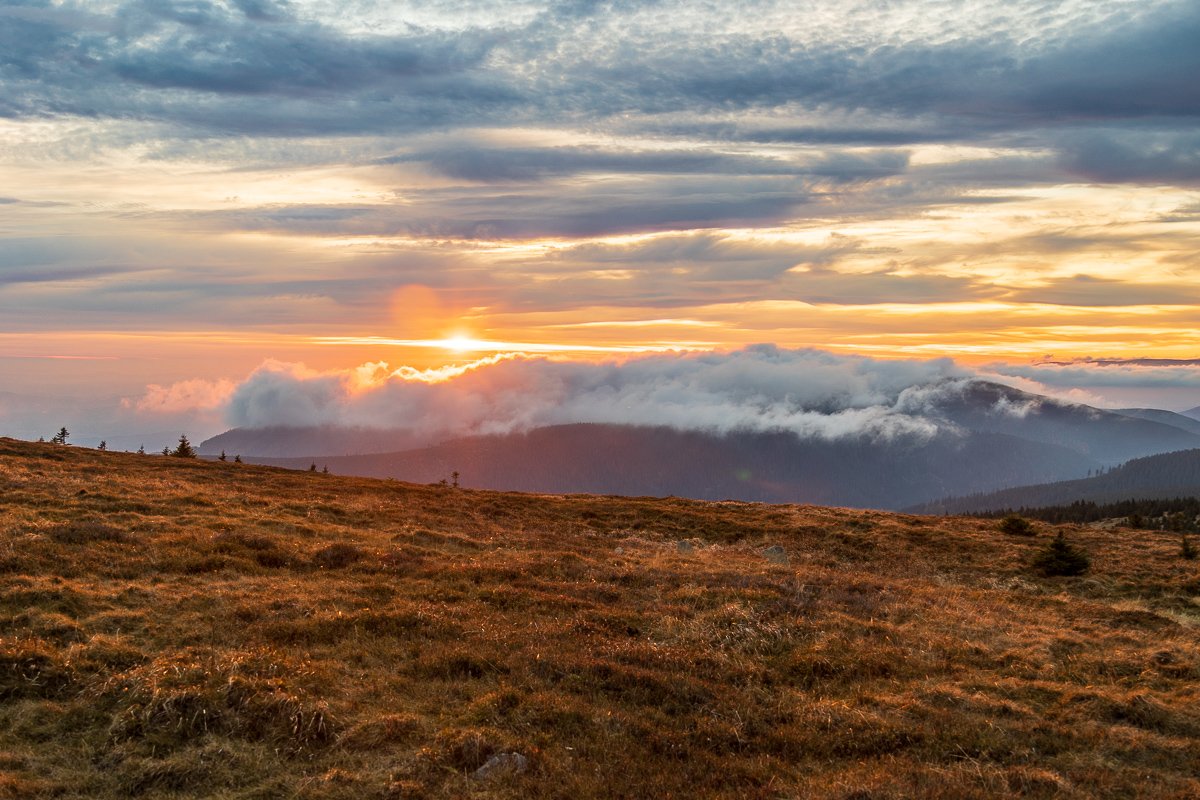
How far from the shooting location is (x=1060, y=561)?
33.6m

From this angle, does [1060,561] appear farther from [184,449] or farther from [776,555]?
[184,449]

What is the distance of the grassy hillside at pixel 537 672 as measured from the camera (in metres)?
11.9

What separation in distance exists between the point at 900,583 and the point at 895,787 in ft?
64.2

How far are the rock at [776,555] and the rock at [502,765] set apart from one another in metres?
24.2

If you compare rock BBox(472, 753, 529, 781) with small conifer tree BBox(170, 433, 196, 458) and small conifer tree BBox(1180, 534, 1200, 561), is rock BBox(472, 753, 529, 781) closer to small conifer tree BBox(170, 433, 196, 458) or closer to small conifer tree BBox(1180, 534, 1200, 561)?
small conifer tree BBox(1180, 534, 1200, 561)

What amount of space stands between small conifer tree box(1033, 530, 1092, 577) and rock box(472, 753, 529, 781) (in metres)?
31.2

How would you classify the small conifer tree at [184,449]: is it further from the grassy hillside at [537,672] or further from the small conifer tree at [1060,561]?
the small conifer tree at [1060,561]

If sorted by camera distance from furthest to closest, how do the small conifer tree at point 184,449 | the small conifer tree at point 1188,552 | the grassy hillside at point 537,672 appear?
the small conifer tree at point 184,449
the small conifer tree at point 1188,552
the grassy hillside at point 537,672

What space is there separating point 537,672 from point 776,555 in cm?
2224

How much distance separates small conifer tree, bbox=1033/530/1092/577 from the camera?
33403 mm

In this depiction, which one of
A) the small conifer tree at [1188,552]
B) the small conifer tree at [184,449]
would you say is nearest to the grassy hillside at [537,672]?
the small conifer tree at [1188,552]

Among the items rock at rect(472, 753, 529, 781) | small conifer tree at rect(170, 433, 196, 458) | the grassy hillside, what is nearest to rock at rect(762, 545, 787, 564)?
the grassy hillside

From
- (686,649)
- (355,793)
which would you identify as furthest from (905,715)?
(355,793)

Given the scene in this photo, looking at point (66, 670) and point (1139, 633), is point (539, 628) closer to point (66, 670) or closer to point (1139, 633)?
point (66, 670)
